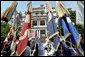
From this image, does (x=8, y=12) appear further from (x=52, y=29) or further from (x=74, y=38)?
(x=74, y=38)

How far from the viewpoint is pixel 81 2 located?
10.9 m

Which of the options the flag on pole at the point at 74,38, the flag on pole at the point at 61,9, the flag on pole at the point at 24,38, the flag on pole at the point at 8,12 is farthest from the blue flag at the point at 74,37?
the flag on pole at the point at 8,12

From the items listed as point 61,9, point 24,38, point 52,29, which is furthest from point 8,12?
point 61,9

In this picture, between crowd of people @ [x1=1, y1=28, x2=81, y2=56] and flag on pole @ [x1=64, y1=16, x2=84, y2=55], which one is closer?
crowd of people @ [x1=1, y1=28, x2=81, y2=56]

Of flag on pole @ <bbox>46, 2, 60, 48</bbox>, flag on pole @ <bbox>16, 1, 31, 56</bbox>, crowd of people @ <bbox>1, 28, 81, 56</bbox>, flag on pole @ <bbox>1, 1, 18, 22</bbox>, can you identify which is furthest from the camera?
flag on pole @ <bbox>1, 1, 18, 22</bbox>

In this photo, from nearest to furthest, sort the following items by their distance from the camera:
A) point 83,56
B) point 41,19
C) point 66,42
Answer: point 83,56
point 66,42
point 41,19

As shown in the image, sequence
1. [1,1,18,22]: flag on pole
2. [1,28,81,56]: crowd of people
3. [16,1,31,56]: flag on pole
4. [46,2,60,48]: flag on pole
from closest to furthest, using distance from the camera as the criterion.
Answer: [1,28,81,56]: crowd of people, [16,1,31,56]: flag on pole, [46,2,60,48]: flag on pole, [1,1,18,22]: flag on pole

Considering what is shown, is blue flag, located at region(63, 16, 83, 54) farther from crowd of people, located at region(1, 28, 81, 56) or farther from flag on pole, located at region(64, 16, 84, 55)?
crowd of people, located at region(1, 28, 81, 56)

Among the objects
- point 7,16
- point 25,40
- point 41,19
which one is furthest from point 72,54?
point 41,19

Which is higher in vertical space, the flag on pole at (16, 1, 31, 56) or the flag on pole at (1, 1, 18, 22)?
the flag on pole at (1, 1, 18, 22)

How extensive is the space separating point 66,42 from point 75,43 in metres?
0.32

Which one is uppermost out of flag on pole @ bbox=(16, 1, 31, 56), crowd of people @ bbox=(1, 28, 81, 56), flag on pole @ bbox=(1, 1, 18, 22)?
flag on pole @ bbox=(1, 1, 18, 22)

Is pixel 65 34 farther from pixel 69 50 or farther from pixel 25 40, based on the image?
pixel 25 40

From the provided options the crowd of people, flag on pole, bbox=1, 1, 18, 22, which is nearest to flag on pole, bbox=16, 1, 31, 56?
the crowd of people
